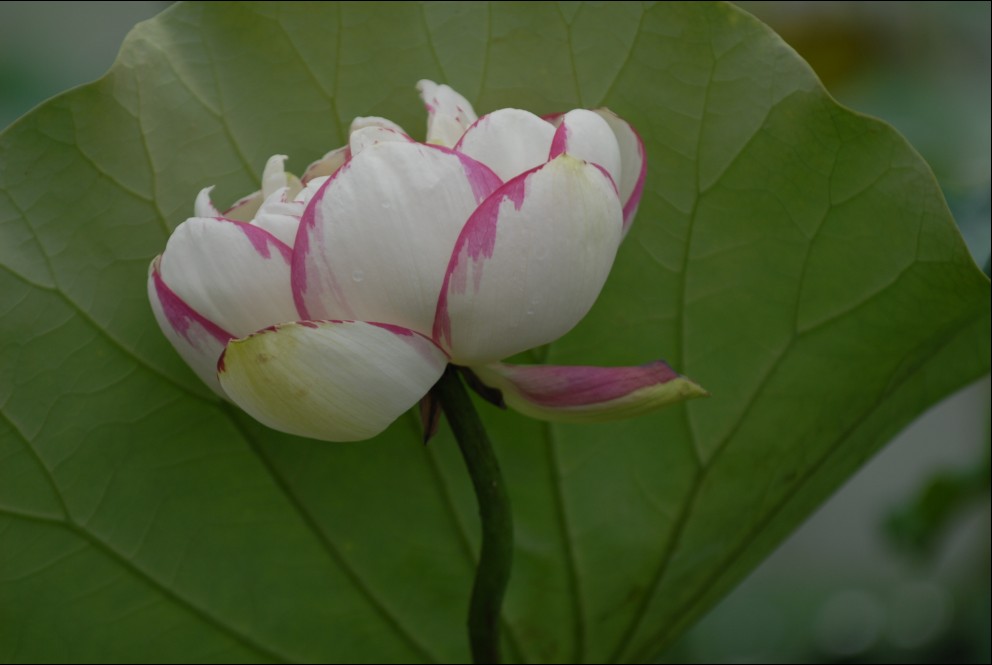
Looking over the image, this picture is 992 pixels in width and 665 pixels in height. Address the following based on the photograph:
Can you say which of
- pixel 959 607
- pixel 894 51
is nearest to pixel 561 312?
pixel 959 607

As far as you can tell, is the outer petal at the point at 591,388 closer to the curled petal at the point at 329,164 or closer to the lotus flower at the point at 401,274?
the lotus flower at the point at 401,274

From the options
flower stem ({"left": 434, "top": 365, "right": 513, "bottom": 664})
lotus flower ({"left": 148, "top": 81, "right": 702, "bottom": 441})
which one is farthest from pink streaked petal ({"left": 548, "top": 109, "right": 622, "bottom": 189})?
flower stem ({"left": 434, "top": 365, "right": 513, "bottom": 664})

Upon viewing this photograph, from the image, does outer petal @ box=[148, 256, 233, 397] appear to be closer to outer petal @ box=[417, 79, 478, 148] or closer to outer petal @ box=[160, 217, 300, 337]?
outer petal @ box=[160, 217, 300, 337]

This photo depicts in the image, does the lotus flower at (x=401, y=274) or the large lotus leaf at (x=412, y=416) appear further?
the large lotus leaf at (x=412, y=416)

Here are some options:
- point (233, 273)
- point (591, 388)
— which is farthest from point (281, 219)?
point (591, 388)

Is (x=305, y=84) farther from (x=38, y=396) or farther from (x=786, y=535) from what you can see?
(x=786, y=535)

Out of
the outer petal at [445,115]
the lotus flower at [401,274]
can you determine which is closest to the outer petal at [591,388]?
the lotus flower at [401,274]
